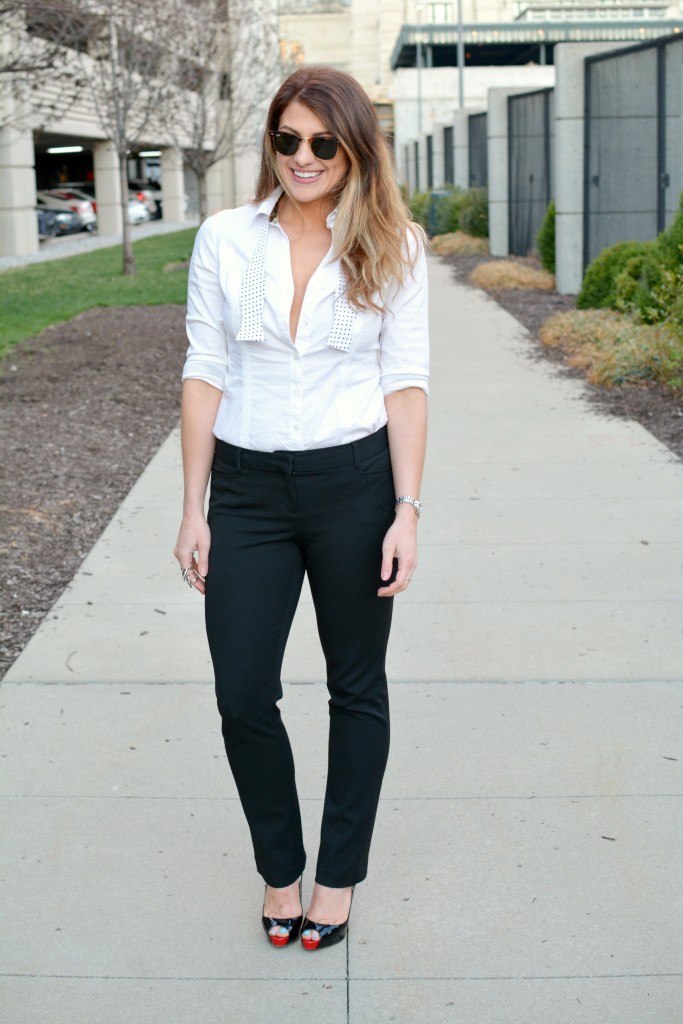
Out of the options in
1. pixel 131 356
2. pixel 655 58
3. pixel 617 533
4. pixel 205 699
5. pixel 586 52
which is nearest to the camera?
pixel 205 699

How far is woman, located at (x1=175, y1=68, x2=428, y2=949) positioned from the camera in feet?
9.38

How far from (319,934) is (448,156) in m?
33.7

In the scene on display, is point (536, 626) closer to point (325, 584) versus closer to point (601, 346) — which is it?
point (325, 584)

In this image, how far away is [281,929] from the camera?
3.14 m

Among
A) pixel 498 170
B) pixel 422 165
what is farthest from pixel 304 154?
pixel 422 165

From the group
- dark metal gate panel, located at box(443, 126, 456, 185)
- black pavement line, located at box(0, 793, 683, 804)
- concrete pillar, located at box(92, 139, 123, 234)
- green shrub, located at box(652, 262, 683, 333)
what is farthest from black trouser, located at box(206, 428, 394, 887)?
concrete pillar, located at box(92, 139, 123, 234)

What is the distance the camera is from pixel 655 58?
14.0m

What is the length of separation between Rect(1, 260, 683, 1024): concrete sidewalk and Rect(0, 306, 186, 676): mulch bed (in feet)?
0.70

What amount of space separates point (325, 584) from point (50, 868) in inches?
46.6

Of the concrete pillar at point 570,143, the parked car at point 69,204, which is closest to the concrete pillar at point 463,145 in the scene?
the concrete pillar at point 570,143

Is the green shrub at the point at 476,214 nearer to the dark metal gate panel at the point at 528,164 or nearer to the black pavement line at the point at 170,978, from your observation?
the dark metal gate panel at the point at 528,164

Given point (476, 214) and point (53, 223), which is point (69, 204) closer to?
point (53, 223)

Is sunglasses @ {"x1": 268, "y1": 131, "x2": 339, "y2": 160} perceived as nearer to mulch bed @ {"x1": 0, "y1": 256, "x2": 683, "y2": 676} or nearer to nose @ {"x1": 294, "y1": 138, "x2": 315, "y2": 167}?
nose @ {"x1": 294, "y1": 138, "x2": 315, "y2": 167}

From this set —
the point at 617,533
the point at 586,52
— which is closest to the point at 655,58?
the point at 586,52
